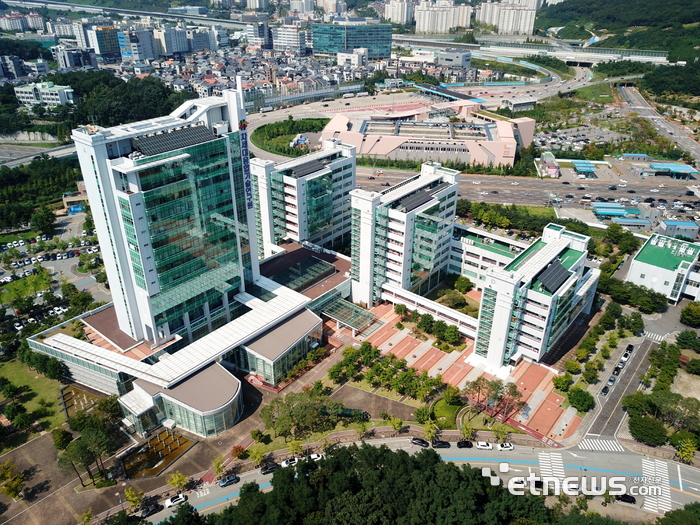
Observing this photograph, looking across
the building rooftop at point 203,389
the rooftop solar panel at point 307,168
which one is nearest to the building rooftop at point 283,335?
the building rooftop at point 203,389

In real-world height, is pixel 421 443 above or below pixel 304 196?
below

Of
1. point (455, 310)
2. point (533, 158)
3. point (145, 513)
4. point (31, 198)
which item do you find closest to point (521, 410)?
point (455, 310)

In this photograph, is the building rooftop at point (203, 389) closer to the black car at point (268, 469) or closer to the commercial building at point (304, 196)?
the black car at point (268, 469)

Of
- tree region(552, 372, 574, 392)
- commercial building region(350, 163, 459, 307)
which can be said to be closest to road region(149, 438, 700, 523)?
tree region(552, 372, 574, 392)

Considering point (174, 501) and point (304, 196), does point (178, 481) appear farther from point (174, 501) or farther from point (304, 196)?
point (304, 196)

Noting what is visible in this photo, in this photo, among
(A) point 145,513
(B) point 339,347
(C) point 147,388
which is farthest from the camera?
(B) point 339,347

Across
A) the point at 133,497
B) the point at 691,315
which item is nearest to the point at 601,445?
the point at 691,315

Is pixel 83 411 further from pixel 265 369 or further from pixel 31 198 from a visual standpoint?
pixel 31 198
